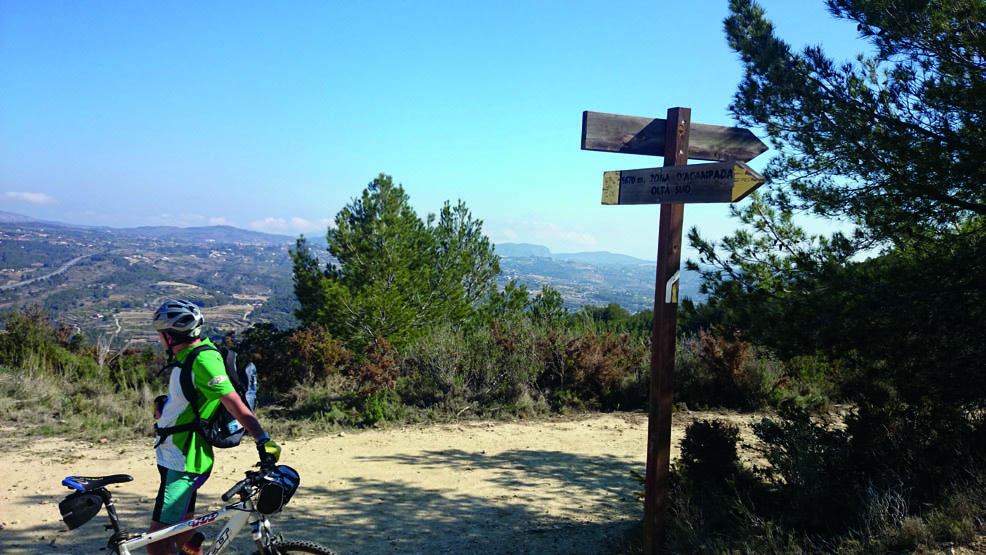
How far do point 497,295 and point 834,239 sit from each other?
40.7 ft

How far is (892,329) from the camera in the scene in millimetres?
3809

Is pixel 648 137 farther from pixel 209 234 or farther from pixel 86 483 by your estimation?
pixel 209 234

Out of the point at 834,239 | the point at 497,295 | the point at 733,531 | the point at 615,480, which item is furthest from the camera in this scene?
the point at 497,295

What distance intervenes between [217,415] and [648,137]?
2842mm

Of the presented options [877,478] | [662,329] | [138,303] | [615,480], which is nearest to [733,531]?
[877,478]

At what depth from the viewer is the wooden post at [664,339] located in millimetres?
3480

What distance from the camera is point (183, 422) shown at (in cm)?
279

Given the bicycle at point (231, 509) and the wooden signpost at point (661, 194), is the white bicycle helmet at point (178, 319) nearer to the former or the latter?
the bicycle at point (231, 509)

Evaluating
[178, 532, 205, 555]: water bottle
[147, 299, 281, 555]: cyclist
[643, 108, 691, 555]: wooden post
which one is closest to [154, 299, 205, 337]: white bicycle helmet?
[147, 299, 281, 555]: cyclist

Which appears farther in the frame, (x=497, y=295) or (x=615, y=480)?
(x=497, y=295)

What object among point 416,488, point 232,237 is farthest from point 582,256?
point 416,488

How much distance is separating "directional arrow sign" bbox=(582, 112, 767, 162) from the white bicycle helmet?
92.0 inches

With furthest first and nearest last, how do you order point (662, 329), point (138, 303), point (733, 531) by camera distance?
point (138, 303)
point (733, 531)
point (662, 329)

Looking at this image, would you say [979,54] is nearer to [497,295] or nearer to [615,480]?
[615,480]
